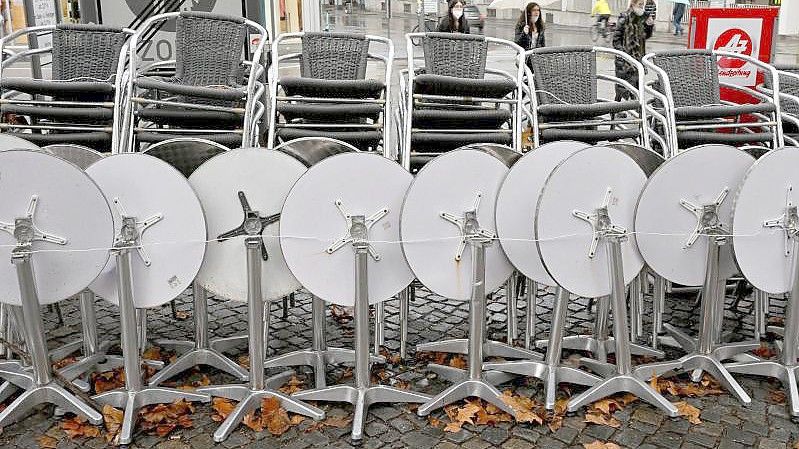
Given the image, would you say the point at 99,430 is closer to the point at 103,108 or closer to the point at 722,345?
the point at 103,108

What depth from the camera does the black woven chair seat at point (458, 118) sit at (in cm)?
457

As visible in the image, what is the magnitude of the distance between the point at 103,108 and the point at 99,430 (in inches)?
79.1

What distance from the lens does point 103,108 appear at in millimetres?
4668

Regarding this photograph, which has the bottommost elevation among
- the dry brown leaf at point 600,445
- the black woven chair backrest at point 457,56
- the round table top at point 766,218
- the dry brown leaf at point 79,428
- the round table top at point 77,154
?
the dry brown leaf at point 600,445

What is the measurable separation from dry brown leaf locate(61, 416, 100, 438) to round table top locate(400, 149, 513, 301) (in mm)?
1582

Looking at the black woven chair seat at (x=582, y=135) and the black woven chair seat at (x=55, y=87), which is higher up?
the black woven chair seat at (x=55, y=87)

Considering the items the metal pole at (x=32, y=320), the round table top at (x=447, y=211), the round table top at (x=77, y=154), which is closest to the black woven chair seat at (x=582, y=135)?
the round table top at (x=447, y=211)

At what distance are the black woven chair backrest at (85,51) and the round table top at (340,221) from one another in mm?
2280

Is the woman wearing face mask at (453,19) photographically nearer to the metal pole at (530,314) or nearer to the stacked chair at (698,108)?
the stacked chair at (698,108)

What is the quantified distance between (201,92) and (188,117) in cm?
29

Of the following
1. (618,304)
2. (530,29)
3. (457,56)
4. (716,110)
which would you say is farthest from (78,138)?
(530,29)

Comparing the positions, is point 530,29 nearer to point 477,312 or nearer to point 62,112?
point 62,112

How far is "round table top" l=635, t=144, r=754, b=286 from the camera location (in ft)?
11.9

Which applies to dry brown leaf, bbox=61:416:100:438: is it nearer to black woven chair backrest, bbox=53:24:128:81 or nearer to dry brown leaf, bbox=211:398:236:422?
dry brown leaf, bbox=211:398:236:422
